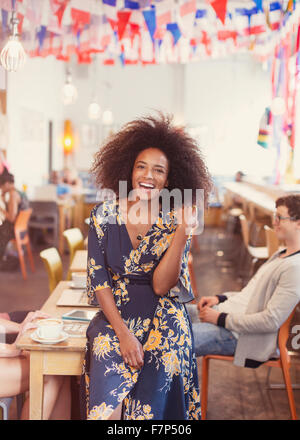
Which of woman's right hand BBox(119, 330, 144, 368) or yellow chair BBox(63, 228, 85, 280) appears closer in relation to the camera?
woman's right hand BBox(119, 330, 144, 368)

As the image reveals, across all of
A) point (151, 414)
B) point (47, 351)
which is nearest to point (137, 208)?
point (47, 351)

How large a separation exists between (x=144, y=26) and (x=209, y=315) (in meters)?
4.76

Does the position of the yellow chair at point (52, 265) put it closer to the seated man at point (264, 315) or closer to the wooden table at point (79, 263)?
the wooden table at point (79, 263)

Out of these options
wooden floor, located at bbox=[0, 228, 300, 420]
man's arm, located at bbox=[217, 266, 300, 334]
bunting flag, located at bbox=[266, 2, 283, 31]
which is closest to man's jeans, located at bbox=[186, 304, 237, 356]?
man's arm, located at bbox=[217, 266, 300, 334]

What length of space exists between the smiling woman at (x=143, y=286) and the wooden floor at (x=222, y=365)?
3.64 feet

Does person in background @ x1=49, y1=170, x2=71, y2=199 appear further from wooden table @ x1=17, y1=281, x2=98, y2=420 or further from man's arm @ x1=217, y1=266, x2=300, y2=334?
wooden table @ x1=17, y1=281, x2=98, y2=420

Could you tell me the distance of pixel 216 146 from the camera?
11977 millimetres

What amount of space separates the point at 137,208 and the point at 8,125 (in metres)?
5.87

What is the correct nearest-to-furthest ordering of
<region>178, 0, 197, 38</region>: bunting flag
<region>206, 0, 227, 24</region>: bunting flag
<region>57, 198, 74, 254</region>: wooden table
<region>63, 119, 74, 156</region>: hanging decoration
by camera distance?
<region>206, 0, 227, 24</region>: bunting flag, <region>178, 0, 197, 38</region>: bunting flag, <region>57, 198, 74, 254</region>: wooden table, <region>63, 119, 74, 156</region>: hanging decoration

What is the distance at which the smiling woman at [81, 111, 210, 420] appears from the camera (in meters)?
1.78

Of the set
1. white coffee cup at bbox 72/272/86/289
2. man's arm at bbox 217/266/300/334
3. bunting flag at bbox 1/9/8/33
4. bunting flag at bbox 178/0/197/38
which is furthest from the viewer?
bunting flag at bbox 178/0/197/38

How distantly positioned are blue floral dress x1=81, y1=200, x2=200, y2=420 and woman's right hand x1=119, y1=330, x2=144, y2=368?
0.02 meters

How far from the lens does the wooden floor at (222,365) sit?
2.92 meters

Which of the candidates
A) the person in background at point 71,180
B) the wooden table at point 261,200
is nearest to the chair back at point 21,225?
the wooden table at point 261,200
